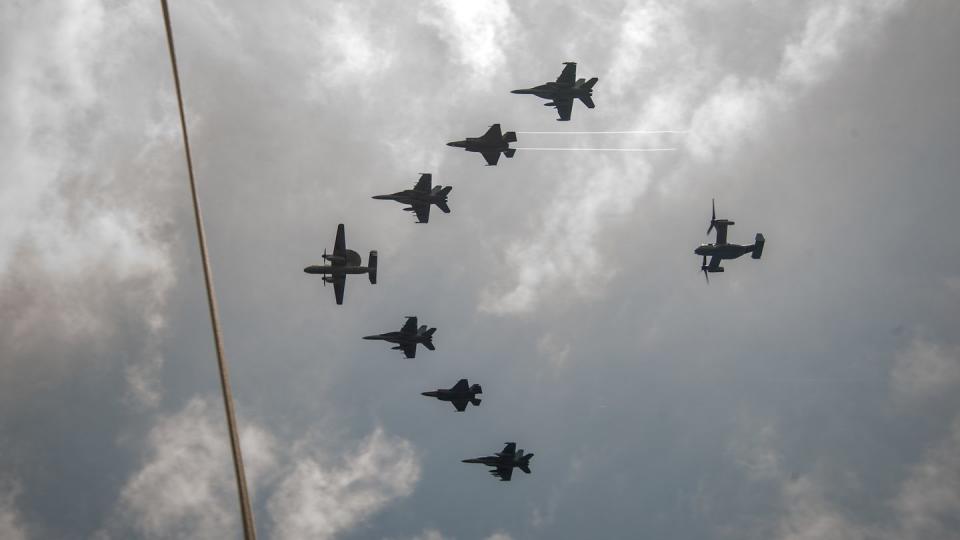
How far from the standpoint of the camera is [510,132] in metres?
93.8

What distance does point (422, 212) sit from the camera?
9638cm

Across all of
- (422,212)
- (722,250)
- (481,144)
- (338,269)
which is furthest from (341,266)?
(722,250)

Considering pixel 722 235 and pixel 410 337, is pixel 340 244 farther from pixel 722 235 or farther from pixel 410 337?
pixel 722 235

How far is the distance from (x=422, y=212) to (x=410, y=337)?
64.1ft

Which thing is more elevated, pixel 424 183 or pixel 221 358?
pixel 424 183

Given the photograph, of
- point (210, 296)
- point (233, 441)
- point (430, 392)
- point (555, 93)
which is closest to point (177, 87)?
point (210, 296)

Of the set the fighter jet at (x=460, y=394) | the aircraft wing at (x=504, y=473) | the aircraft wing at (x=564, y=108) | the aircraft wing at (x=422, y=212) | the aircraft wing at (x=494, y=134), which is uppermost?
the aircraft wing at (x=564, y=108)

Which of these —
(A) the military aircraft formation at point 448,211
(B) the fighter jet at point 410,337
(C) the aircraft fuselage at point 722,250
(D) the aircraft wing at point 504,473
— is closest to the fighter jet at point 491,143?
(A) the military aircraft formation at point 448,211

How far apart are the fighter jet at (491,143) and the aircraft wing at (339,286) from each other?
25.3m

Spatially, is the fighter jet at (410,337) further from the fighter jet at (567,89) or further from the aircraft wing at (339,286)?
the fighter jet at (567,89)

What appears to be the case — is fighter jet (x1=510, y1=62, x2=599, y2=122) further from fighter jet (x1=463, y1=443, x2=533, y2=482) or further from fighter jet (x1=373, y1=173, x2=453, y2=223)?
fighter jet (x1=463, y1=443, x2=533, y2=482)

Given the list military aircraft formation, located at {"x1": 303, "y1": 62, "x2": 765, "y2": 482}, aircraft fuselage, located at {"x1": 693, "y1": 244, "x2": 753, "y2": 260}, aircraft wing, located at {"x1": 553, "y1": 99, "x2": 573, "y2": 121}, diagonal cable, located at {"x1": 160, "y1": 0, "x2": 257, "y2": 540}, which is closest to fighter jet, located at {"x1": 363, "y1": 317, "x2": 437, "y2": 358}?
military aircraft formation, located at {"x1": 303, "y1": 62, "x2": 765, "y2": 482}

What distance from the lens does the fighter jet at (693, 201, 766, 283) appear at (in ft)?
326

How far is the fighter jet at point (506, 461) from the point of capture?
104562mm
